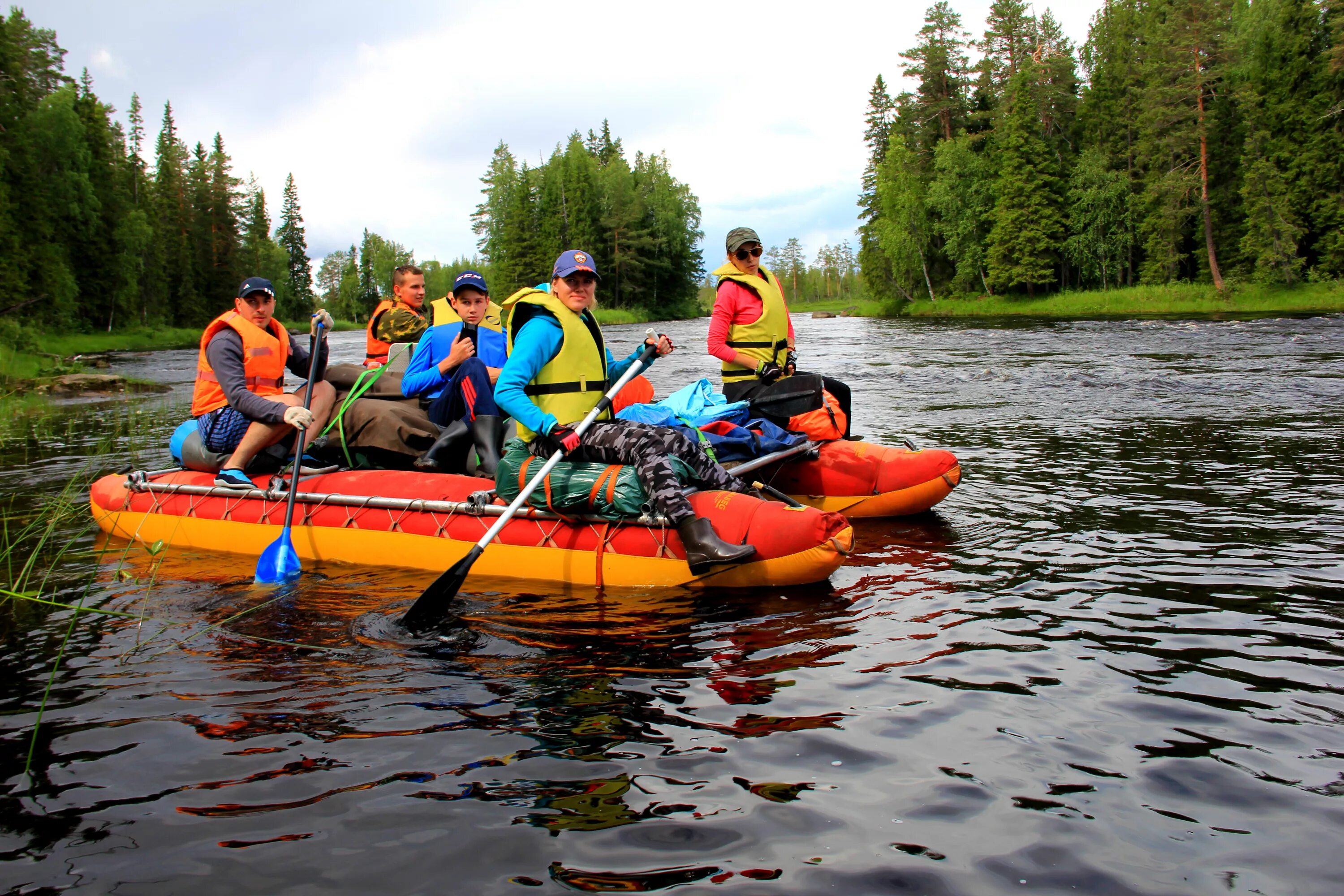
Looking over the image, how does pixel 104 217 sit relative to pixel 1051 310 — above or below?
above

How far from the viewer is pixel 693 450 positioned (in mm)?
6031

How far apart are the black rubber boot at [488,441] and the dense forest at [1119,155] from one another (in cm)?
3373

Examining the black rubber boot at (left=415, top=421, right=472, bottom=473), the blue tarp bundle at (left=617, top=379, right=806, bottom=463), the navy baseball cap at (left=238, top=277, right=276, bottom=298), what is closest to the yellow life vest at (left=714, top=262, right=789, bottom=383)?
the blue tarp bundle at (left=617, top=379, right=806, bottom=463)

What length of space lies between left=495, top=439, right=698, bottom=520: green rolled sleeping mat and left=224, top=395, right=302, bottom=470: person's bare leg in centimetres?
242

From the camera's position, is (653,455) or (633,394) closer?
(653,455)

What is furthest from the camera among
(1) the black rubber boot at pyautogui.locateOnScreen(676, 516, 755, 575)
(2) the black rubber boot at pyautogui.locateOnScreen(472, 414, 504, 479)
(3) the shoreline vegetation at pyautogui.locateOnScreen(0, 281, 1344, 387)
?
(3) the shoreline vegetation at pyautogui.locateOnScreen(0, 281, 1344, 387)

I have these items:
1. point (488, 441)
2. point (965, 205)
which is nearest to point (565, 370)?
point (488, 441)

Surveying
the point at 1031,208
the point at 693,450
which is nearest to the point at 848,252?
the point at 1031,208

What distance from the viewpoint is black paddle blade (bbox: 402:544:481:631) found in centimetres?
519

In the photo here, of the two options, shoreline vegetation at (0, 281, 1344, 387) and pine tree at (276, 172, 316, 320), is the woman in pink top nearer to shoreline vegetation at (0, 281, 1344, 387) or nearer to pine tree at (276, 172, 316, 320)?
shoreline vegetation at (0, 281, 1344, 387)

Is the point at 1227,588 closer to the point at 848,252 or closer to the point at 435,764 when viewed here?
the point at 435,764

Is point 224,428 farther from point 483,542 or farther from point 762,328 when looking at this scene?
point 762,328

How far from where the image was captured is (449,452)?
7484mm

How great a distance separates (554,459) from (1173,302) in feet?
115
